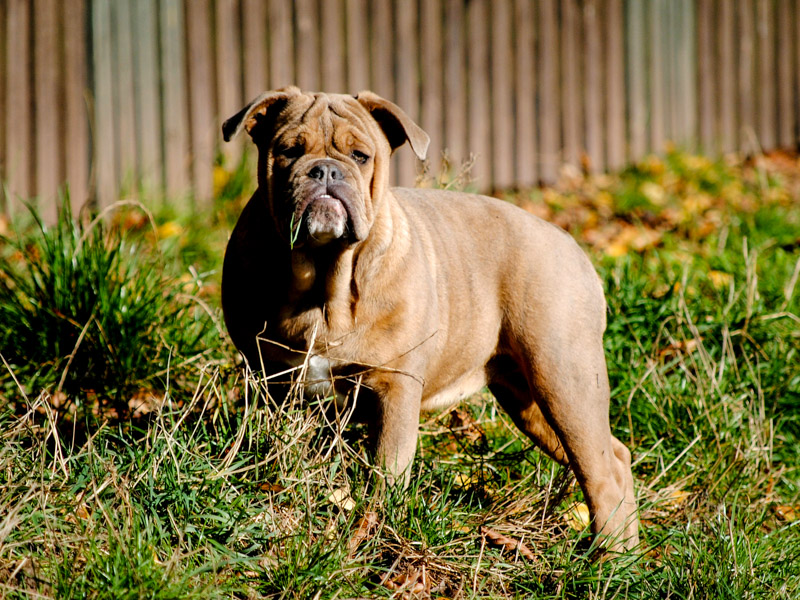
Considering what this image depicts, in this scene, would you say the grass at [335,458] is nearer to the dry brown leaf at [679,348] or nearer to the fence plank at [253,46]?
the dry brown leaf at [679,348]

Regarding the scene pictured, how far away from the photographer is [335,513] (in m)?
3.45

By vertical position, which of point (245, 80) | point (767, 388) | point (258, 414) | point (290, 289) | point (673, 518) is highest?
point (245, 80)

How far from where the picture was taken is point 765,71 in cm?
1039

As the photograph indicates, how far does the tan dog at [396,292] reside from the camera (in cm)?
354

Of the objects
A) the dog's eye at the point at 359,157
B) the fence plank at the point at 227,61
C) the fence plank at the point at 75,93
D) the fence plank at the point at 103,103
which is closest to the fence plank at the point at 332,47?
the fence plank at the point at 227,61

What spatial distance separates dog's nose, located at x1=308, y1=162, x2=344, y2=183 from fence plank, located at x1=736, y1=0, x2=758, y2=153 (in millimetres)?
7995

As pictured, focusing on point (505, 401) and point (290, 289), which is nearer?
point (290, 289)

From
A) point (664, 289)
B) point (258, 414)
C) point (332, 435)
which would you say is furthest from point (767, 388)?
point (258, 414)

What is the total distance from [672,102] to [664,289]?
483 centimetres

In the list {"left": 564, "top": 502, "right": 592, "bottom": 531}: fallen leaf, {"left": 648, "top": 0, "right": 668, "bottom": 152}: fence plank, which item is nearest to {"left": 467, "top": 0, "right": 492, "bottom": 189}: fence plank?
{"left": 648, "top": 0, "right": 668, "bottom": 152}: fence plank

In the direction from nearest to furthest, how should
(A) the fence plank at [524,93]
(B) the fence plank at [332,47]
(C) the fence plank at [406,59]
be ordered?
(B) the fence plank at [332,47] → (C) the fence plank at [406,59] → (A) the fence plank at [524,93]

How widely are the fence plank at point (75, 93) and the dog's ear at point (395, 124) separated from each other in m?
4.19

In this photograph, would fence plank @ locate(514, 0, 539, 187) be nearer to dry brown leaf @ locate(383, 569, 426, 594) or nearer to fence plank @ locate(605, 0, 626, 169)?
fence plank @ locate(605, 0, 626, 169)

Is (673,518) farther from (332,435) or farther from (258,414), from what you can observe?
(258,414)
